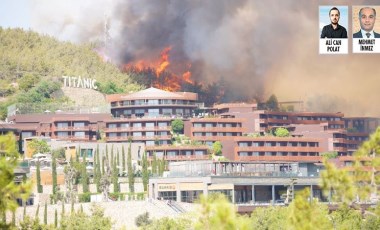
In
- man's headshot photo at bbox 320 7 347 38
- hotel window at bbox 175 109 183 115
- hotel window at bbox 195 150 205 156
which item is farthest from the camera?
Result: hotel window at bbox 175 109 183 115

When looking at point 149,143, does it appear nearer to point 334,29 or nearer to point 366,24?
point 366,24

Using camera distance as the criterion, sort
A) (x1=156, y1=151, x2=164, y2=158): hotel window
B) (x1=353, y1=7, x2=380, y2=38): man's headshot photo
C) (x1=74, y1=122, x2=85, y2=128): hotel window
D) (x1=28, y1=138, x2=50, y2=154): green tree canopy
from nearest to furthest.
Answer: (x1=353, y1=7, x2=380, y2=38): man's headshot photo, (x1=28, y1=138, x2=50, y2=154): green tree canopy, (x1=156, y1=151, x2=164, y2=158): hotel window, (x1=74, y1=122, x2=85, y2=128): hotel window

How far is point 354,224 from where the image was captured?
94.4 metres

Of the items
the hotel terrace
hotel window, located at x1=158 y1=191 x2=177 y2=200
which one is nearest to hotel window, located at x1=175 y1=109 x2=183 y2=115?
the hotel terrace

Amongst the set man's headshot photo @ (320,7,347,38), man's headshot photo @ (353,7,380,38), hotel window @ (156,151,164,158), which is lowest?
hotel window @ (156,151,164,158)

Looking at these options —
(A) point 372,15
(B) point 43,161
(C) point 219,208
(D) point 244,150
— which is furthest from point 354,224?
(D) point 244,150

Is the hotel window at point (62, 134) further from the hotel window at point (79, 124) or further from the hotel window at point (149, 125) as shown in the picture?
the hotel window at point (149, 125)

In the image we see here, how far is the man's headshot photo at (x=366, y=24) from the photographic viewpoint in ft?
452

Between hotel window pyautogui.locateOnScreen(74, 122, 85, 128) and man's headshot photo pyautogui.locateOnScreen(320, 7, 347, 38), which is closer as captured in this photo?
man's headshot photo pyautogui.locateOnScreen(320, 7, 347, 38)

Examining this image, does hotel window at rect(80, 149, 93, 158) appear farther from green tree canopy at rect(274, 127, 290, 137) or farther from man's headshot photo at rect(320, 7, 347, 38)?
man's headshot photo at rect(320, 7, 347, 38)

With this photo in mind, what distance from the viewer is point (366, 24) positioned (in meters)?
140

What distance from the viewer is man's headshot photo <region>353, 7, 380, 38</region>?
13775cm

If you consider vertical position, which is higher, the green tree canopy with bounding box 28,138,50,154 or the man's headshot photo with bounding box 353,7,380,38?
the man's headshot photo with bounding box 353,7,380,38

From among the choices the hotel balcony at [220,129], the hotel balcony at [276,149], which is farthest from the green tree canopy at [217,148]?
the hotel balcony at [220,129]
